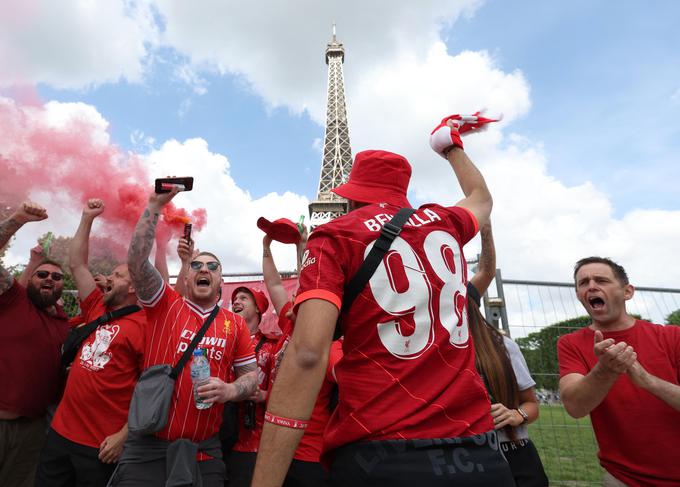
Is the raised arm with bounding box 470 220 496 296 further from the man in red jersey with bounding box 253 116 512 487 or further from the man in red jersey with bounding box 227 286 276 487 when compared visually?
the man in red jersey with bounding box 227 286 276 487

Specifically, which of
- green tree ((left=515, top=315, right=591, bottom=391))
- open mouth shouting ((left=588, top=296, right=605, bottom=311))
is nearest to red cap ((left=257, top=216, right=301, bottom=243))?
open mouth shouting ((left=588, top=296, right=605, bottom=311))

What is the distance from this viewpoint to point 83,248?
4.25 metres

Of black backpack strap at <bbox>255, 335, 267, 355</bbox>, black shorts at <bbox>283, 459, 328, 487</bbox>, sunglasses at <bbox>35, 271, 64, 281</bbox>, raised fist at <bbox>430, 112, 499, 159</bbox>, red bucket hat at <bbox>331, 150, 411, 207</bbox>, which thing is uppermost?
raised fist at <bbox>430, 112, 499, 159</bbox>

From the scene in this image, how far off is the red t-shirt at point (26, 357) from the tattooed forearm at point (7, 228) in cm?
51

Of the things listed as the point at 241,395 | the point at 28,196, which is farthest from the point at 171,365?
the point at 28,196

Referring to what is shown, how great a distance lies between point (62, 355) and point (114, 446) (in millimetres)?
1204

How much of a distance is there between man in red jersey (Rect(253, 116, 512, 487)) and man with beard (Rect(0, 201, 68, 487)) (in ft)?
11.2

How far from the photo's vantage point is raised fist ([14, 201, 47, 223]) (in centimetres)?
375

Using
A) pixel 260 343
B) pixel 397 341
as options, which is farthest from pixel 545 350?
pixel 397 341

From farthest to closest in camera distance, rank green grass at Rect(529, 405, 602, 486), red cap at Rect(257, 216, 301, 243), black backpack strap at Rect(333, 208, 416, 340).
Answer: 1. green grass at Rect(529, 405, 602, 486)
2. red cap at Rect(257, 216, 301, 243)
3. black backpack strap at Rect(333, 208, 416, 340)

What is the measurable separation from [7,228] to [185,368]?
2.19m

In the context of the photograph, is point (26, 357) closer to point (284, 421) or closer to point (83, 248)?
point (83, 248)

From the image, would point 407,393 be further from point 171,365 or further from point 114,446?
point 114,446

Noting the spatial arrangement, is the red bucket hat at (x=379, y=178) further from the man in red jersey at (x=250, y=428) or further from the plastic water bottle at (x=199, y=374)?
the man in red jersey at (x=250, y=428)
